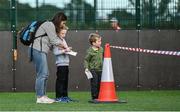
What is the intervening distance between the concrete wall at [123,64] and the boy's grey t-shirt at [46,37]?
180 inches

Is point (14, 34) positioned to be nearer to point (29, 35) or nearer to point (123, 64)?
point (123, 64)

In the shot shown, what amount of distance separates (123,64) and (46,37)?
5.00m

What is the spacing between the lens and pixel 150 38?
17547mm

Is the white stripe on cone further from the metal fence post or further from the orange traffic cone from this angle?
the metal fence post

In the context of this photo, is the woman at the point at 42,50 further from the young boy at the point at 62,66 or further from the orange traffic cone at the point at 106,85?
the orange traffic cone at the point at 106,85

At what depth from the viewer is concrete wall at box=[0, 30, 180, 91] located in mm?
17422

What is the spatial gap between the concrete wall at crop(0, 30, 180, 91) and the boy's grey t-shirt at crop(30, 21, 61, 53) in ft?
15.0

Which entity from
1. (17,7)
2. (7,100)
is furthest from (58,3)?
(7,100)

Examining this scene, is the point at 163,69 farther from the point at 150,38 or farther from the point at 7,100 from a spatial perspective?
the point at 7,100

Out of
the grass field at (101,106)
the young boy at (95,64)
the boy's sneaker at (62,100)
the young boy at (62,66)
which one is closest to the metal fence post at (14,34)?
the grass field at (101,106)

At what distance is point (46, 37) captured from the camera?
1283 cm

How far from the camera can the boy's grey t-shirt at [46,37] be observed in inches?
502

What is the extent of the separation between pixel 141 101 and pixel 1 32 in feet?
17.7

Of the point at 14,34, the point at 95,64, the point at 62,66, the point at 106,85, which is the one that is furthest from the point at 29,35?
the point at 14,34
